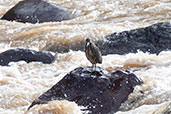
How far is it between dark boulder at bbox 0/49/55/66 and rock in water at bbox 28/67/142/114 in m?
2.39

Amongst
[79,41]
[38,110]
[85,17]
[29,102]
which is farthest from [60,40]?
[38,110]

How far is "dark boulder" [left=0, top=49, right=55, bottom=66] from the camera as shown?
7875mm

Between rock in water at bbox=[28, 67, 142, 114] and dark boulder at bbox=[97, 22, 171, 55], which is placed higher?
rock in water at bbox=[28, 67, 142, 114]

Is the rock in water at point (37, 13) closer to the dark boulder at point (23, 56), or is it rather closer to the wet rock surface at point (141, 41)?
the wet rock surface at point (141, 41)

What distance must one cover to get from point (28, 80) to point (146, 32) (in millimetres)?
2525

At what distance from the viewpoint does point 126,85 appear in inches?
217

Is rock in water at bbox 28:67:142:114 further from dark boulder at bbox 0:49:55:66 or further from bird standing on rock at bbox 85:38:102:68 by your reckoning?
dark boulder at bbox 0:49:55:66

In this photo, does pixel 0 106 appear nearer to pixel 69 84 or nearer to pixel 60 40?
pixel 69 84

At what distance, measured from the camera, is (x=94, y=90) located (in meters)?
5.47

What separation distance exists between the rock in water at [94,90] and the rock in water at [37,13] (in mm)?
5861

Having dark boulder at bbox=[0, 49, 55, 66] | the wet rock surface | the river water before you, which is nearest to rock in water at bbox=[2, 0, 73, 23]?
the river water

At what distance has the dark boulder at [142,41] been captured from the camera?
8.14m

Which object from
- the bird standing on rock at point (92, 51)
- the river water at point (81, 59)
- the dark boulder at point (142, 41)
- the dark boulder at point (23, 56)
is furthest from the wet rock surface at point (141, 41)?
the bird standing on rock at point (92, 51)

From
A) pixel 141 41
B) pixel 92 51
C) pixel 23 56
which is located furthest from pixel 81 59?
pixel 92 51
